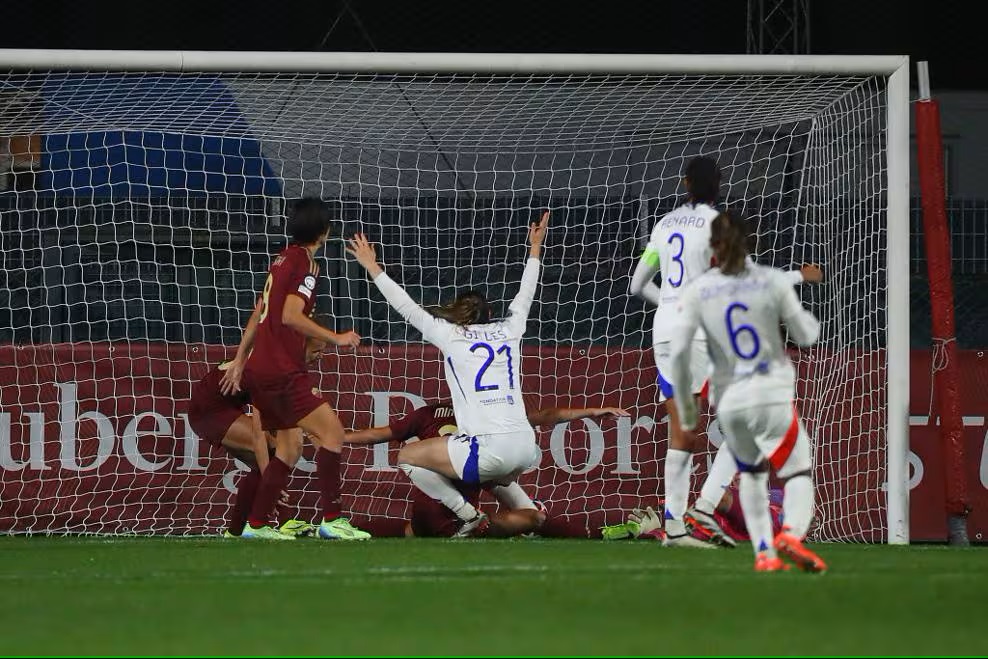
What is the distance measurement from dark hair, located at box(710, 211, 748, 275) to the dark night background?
14.4 meters

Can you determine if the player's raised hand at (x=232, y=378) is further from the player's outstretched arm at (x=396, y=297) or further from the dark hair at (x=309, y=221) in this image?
the player's outstretched arm at (x=396, y=297)

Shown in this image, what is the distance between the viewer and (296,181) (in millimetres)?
11109

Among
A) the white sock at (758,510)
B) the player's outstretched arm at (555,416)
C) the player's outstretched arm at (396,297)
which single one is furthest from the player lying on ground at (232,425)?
the white sock at (758,510)

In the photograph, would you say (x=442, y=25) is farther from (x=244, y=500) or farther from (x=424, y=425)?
(x=244, y=500)

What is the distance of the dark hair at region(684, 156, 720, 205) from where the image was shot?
286 inches

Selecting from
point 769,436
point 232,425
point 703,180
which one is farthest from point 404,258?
point 769,436

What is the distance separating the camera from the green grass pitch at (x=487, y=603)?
404 centimetres

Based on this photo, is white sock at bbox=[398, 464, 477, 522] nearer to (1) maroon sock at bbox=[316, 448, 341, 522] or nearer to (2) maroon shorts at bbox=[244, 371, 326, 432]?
(1) maroon sock at bbox=[316, 448, 341, 522]

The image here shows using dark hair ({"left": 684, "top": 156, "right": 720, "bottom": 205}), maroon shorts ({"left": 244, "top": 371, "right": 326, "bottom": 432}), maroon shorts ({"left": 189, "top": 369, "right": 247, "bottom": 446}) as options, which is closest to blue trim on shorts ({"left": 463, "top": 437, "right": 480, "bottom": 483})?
maroon shorts ({"left": 244, "top": 371, "right": 326, "bottom": 432})

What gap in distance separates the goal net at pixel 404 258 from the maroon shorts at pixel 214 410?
55 cm

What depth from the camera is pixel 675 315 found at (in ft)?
Answer: 23.6

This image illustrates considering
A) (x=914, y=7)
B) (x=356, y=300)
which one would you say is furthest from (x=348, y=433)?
(x=914, y=7)

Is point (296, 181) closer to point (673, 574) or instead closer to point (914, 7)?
point (673, 574)

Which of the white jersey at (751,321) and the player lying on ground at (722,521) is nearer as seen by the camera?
the white jersey at (751,321)
